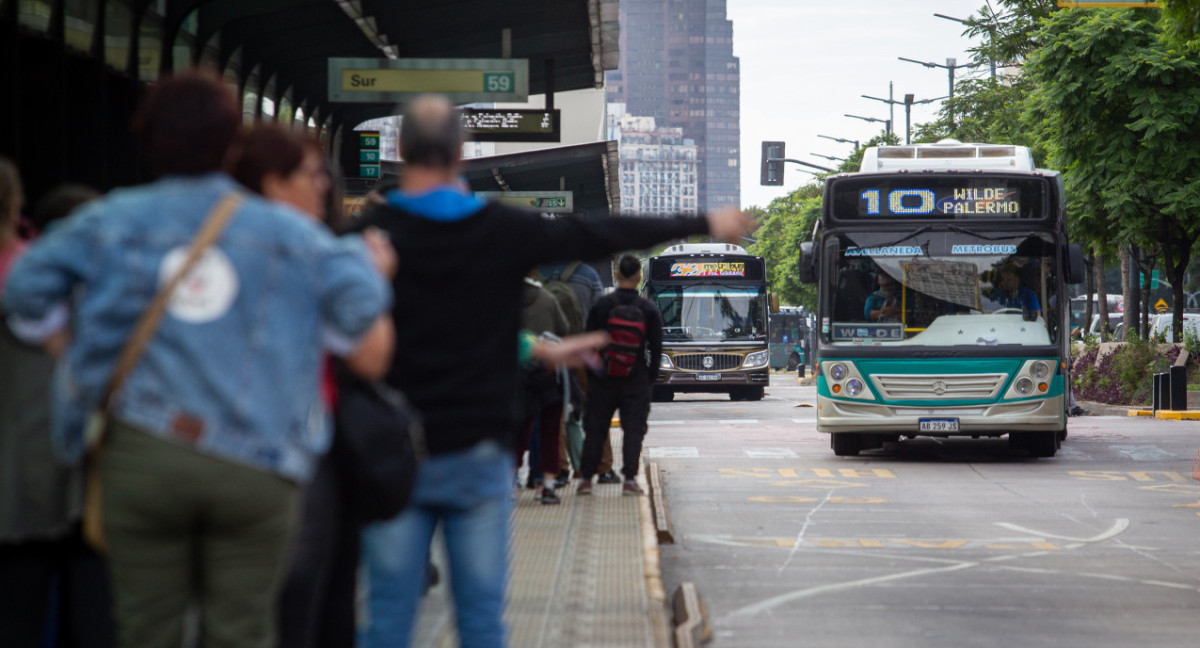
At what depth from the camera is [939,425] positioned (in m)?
16.0

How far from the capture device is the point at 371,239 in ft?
11.6

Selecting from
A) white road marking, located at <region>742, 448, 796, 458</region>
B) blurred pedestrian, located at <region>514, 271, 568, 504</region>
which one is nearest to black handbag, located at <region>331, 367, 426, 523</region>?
blurred pedestrian, located at <region>514, 271, 568, 504</region>

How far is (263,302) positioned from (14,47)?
705 centimetres

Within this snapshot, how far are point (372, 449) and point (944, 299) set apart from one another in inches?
519

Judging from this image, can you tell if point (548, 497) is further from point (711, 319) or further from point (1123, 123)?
point (711, 319)

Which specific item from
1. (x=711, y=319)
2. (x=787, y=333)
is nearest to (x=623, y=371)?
(x=711, y=319)

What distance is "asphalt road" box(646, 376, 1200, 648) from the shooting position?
7.38 m

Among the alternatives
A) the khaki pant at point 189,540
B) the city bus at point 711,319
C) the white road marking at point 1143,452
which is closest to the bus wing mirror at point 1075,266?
the white road marking at point 1143,452

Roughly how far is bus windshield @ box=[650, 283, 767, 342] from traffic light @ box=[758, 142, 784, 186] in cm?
1430

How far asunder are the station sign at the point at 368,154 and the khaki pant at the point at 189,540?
1642 centimetres

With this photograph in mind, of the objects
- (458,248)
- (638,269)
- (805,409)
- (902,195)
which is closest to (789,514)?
(638,269)

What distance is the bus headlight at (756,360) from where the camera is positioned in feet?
104

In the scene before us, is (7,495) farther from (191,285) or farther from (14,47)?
(14,47)

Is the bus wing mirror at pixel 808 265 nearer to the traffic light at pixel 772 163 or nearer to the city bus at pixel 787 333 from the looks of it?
the traffic light at pixel 772 163
